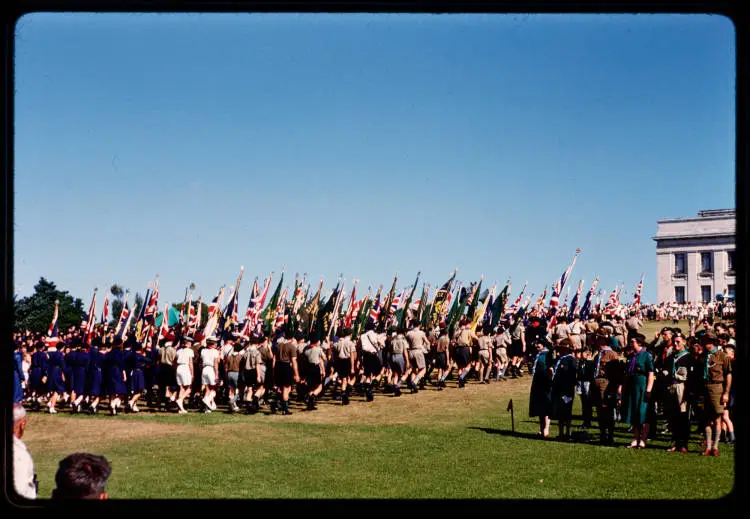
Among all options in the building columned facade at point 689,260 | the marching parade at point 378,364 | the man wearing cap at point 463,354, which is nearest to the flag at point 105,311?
the marching parade at point 378,364

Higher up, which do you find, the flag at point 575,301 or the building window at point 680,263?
the building window at point 680,263

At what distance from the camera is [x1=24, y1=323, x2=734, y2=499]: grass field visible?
9.77m

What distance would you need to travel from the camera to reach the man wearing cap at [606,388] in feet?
44.2

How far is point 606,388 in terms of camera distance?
13586mm

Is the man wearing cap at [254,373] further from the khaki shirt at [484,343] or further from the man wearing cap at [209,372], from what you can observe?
the khaki shirt at [484,343]

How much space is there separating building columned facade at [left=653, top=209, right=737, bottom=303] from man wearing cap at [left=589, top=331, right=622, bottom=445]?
61349 mm

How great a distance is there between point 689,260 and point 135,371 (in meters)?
70.5

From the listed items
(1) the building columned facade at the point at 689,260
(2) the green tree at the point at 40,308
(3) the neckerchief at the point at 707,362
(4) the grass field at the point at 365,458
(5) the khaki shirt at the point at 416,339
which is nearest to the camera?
(4) the grass field at the point at 365,458

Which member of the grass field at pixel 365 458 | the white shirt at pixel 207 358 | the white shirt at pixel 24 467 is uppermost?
the white shirt at pixel 24 467

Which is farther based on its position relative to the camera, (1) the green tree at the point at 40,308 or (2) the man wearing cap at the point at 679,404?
(1) the green tree at the point at 40,308

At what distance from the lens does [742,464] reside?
9.37ft

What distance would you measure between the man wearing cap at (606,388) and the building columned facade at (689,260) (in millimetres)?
61349
